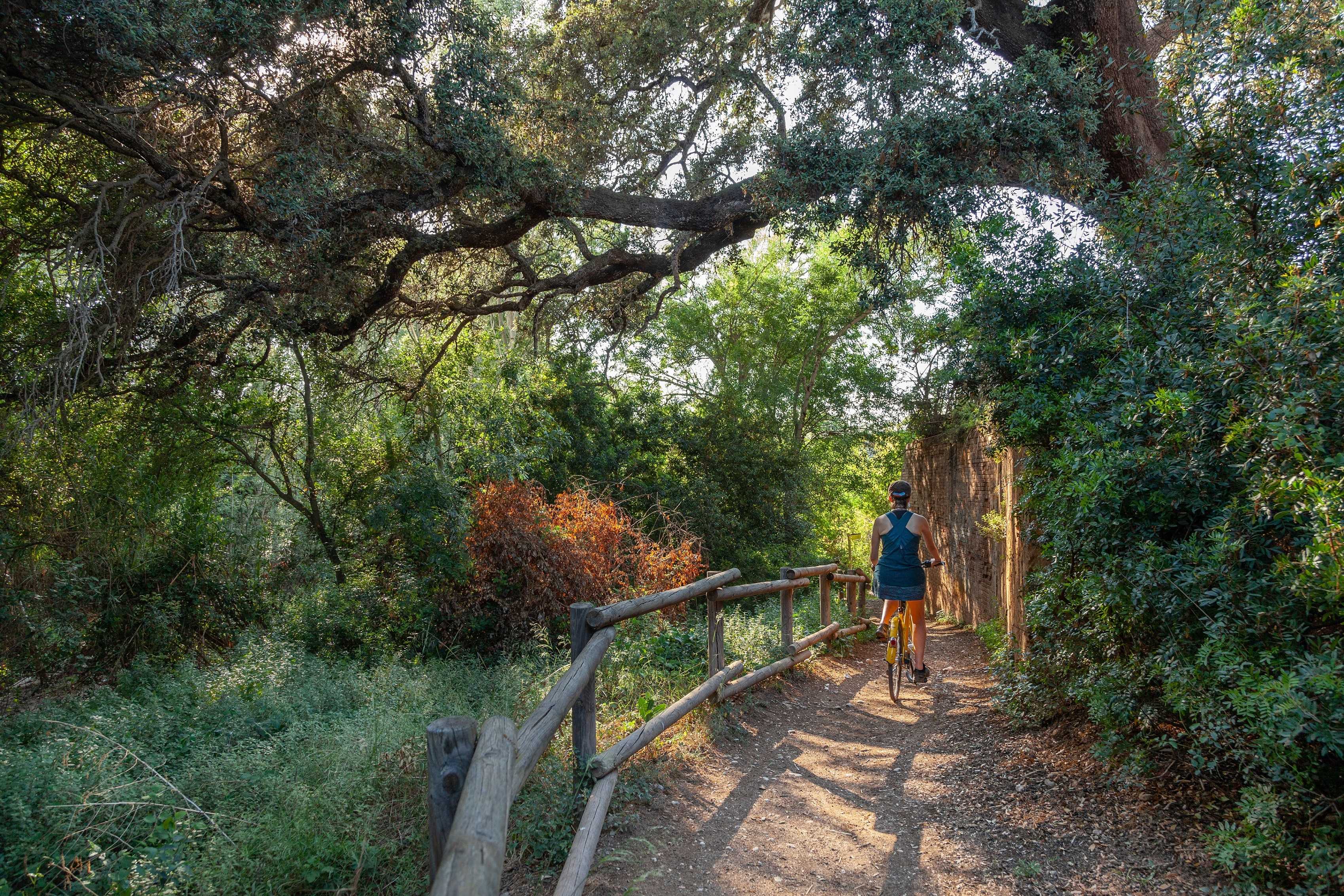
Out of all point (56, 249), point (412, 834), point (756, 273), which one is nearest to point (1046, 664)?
point (412, 834)

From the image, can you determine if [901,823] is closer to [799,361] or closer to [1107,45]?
[1107,45]

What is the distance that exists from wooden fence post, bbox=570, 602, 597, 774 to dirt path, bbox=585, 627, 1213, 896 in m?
0.45

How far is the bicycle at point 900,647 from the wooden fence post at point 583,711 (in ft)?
14.2

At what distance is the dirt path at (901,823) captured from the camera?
399cm

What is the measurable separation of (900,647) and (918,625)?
0.39 metres

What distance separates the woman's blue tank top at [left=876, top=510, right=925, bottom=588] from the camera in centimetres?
770

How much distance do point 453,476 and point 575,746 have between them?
5.70 metres

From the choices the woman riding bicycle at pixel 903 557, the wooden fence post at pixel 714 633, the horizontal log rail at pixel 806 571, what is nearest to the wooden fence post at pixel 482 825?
the wooden fence post at pixel 714 633

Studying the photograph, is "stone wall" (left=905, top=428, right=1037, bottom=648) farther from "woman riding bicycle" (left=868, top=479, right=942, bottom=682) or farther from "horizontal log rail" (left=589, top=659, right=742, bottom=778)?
"horizontal log rail" (left=589, top=659, right=742, bottom=778)

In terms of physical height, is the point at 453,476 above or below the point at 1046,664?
above

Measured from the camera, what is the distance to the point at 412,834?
12.7ft

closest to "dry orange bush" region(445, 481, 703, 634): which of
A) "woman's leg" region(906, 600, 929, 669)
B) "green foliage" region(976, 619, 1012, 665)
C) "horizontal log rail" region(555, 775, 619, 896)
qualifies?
"woman's leg" region(906, 600, 929, 669)

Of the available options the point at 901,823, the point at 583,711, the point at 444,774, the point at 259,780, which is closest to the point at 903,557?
the point at 901,823

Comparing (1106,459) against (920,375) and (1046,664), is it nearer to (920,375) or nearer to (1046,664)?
(1046,664)
